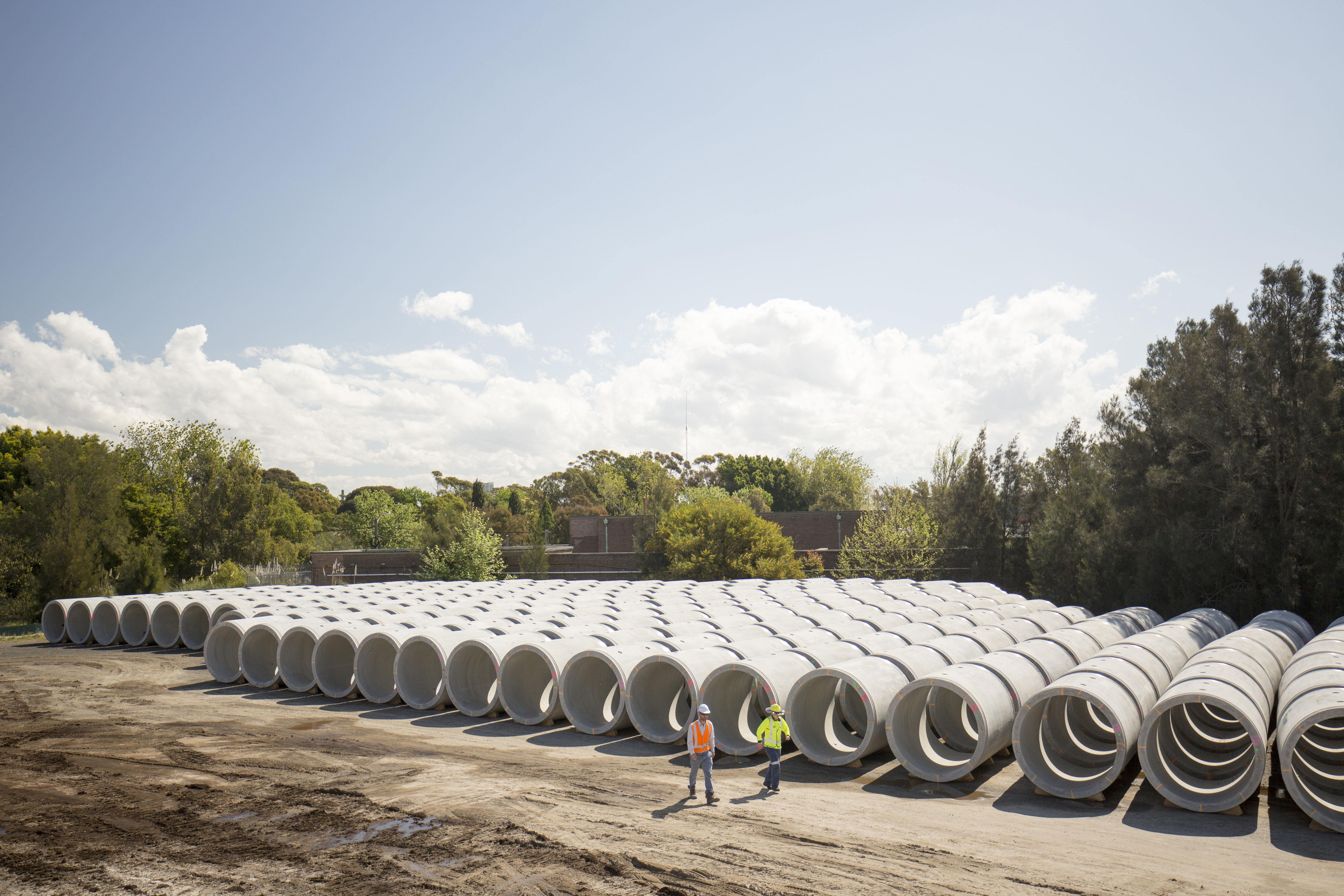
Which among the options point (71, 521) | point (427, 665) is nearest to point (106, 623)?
point (71, 521)

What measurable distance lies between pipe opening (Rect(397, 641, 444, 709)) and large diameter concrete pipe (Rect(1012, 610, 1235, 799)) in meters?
11.7

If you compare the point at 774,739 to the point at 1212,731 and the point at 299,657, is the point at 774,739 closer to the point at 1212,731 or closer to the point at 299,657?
the point at 1212,731

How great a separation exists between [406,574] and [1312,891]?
1802 inches

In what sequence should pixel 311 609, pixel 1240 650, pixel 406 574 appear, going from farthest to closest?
pixel 406 574, pixel 311 609, pixel 1240 650

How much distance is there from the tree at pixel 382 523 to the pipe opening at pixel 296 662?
144 ft

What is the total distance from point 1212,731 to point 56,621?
3693 cm

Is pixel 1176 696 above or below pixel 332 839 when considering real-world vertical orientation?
above

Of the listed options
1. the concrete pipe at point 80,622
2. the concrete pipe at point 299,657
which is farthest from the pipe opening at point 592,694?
the concrete pipe at point 80,622

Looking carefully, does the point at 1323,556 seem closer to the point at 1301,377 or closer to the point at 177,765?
the point at 1301,377

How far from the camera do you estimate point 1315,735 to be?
1376 cm

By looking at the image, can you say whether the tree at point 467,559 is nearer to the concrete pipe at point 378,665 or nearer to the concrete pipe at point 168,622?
the concrete pipe at point 168,622

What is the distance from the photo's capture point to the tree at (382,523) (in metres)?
77.9

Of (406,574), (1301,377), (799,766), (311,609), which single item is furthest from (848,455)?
(799,766)

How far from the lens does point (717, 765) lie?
1357cm
